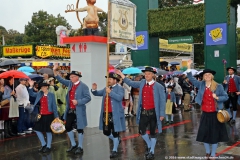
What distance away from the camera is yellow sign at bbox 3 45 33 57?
1037 inches

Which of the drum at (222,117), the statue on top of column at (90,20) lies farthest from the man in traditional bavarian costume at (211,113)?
the statue on top of column at (90,20)

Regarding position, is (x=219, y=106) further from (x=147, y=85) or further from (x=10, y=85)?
(x=10, y=85)

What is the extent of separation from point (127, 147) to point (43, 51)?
65.3 ft

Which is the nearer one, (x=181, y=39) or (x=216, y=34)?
(x=216, y=34)

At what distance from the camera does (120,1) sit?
758 cm

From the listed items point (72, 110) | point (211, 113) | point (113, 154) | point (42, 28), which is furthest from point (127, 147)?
point (42, 28)

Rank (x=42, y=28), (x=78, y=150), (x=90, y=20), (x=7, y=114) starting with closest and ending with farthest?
(x=78, y=150) < (x=7, y=114) < (x=90, y=20) < (x=42, y=28)

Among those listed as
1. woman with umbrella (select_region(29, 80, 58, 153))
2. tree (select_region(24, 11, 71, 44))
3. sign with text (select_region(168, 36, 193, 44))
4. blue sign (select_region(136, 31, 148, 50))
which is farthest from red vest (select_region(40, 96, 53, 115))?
tree (select_region(24, 11, 71, 44))

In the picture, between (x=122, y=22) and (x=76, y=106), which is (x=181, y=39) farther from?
(x=76, y=106)

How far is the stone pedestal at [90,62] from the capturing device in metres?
10.6

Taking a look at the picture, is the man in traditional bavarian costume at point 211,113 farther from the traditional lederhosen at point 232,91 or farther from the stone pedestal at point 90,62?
the traditional lederhosen at point 232,91

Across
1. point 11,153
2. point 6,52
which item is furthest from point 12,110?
point 6,52

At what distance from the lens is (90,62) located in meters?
10.6

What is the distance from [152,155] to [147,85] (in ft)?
4.63
